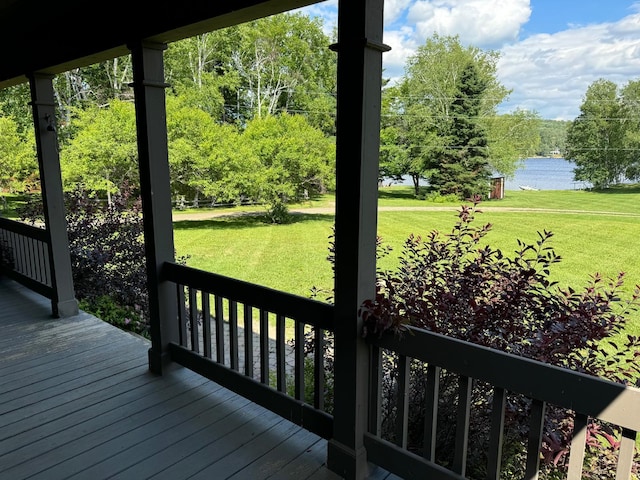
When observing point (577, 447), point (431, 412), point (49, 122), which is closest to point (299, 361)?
point (431, 412)

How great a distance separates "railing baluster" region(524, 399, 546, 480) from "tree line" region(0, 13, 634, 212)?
7.36 m

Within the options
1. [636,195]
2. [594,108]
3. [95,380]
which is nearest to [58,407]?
[95,380]

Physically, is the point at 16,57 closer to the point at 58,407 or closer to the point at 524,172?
the point at 58,407

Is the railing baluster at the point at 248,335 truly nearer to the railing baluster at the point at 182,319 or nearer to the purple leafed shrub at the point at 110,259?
the railing baluster at the point at 182,319

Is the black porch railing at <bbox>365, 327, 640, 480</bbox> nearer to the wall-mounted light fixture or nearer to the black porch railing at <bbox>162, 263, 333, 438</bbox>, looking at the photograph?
the black porch railing at <bbox>162, 263, 333, 438</bbox>

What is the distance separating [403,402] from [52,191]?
11.8 feet

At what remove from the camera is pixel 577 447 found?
1342 mm

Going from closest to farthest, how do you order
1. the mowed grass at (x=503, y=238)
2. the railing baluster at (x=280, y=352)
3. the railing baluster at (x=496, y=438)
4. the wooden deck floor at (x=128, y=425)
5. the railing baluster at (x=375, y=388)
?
the railing baluster at (x=496, y=438), the railing baluster at (x=375, y=388), the wooden deck floor at (x=128, y=425), the railing baluster at (x=280, y=352), the mowed grass at (x=503, y=238)

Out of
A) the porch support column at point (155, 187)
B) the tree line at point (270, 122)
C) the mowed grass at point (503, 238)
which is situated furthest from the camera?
the tree line at point (270, 122)

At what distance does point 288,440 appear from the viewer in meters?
2.16

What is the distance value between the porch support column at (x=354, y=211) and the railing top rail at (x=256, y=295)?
15cm

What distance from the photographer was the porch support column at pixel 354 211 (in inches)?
62.4

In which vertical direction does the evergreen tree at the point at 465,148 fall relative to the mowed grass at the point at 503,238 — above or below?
above

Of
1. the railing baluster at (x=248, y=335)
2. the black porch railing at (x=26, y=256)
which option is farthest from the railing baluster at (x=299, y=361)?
the black porch railing at (x=26, y=256)
